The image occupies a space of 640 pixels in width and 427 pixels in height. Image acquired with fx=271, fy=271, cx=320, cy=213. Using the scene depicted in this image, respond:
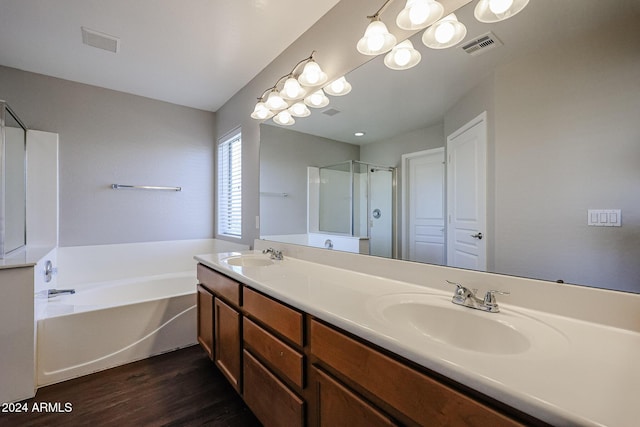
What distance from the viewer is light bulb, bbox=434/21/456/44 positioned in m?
1.13

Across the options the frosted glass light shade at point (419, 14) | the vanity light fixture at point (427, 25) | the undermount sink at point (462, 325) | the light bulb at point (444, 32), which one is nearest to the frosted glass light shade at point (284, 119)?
the vanity light fixture at point (427, 25)

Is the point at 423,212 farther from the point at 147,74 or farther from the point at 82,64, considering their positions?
the point at 82,64

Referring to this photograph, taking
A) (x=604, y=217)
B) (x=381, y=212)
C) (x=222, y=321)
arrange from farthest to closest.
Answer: (x=222, y=321), (x=381, y=212), (x=604, y=217)

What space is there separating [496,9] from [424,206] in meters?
0.80

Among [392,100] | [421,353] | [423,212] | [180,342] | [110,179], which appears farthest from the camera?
[110,179]

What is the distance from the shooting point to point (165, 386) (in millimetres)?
1809

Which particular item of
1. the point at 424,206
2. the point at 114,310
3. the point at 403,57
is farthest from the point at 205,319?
the point at 403,57

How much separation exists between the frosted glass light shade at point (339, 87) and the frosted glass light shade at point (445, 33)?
52 centimetres

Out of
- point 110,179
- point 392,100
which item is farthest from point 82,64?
point 392,100

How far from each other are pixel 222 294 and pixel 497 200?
1522 millimetres

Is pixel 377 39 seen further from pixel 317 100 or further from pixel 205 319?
pixel 205 319

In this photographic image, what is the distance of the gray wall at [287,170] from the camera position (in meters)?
1.99

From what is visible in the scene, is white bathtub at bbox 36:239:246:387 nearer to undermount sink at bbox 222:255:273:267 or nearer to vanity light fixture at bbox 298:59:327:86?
undermount sink at bbox 222:255:273:267

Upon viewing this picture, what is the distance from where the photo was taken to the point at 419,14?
1.18 meters
